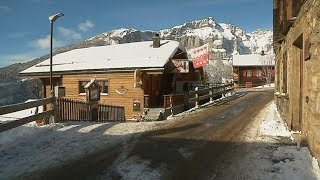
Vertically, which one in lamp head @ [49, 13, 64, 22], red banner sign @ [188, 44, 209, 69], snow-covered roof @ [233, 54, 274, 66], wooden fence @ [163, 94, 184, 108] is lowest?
wooden fence @ [163, 94, 184, 108]

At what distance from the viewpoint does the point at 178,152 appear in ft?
26.8

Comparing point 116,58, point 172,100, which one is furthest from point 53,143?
point 116,58

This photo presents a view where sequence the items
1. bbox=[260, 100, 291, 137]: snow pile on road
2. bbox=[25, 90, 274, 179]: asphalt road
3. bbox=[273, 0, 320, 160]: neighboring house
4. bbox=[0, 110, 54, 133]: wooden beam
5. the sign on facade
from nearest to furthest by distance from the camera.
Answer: bbox=[273, 0, 320, 160]: neighboring house → bbox=[25, 90, 274, 179]: asphalt road → bbox=[0, 110, 54, 133]: wooden beam → bbox=[260, 100, 291, 137]: snow pile on road → the sign on facade

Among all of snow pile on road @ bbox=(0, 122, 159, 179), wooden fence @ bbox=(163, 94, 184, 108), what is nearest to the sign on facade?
wooden fence @ bbox=(163, 94, 184, 108)

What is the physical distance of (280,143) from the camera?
864 cm

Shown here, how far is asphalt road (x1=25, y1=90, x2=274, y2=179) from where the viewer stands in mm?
6680

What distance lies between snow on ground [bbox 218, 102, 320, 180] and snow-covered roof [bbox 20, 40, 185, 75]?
1287 cm

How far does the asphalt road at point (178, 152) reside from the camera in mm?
6680

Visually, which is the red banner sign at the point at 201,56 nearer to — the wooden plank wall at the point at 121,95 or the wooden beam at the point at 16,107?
the wooden plank wall at the point at 121,95

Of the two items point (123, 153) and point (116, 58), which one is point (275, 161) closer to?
point (123, 153)

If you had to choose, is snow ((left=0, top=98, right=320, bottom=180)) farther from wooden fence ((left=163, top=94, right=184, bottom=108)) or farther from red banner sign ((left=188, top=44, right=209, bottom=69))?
red banner sign ((left=188, top=44, right=209, bottom=69))

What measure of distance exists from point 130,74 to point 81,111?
7987 millimetres

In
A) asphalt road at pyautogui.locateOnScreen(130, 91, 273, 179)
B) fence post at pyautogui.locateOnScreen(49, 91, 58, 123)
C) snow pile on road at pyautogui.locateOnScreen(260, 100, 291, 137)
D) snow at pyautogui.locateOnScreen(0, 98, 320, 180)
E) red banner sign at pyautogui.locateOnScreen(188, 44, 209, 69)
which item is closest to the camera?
snow at pyautogui.locateOnScreen(0, 98, 320, 180)

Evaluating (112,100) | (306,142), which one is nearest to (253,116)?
(306,142)
